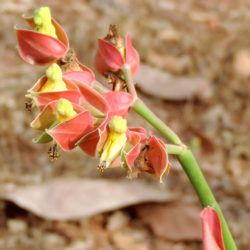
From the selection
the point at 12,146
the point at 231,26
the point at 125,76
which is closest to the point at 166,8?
the point at 231,26

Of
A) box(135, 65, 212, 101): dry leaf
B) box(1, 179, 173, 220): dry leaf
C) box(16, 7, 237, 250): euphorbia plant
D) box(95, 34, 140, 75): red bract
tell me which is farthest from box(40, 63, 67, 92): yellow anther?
box(135, 65, 212, 101): dry leaf

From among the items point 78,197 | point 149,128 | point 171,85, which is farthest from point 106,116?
point 171,85

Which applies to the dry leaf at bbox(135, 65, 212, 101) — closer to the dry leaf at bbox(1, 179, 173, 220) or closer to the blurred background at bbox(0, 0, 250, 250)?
the blurred background at bbox(0, 0, 250, 250)

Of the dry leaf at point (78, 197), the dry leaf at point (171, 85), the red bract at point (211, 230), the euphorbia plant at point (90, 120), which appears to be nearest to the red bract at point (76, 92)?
the euphorbia plant at point (90, 120)

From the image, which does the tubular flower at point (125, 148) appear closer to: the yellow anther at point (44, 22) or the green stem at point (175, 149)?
the green stem at point (175, 149)

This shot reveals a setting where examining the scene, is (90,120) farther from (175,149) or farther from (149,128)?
(149,128)
